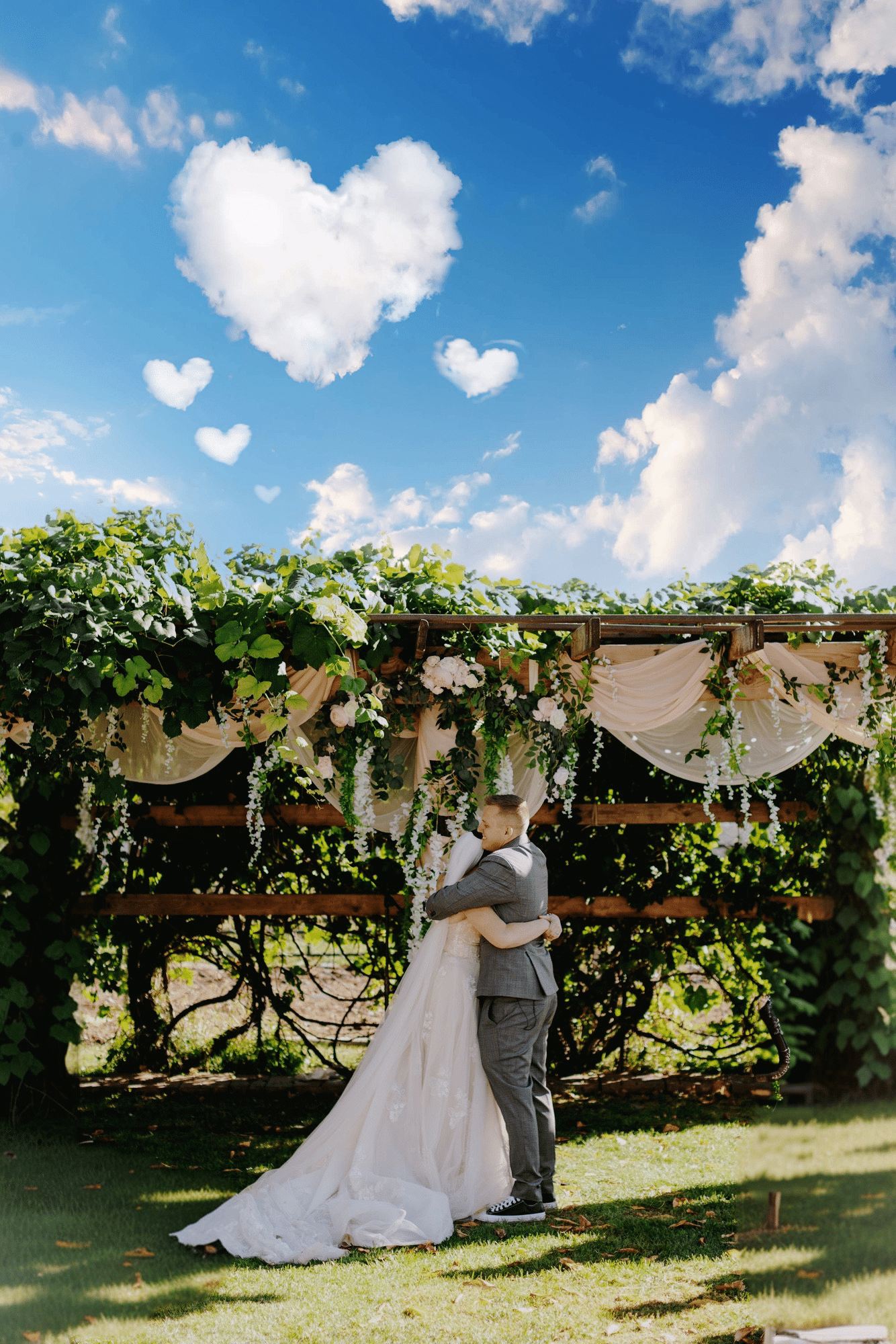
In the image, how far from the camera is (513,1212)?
381cm

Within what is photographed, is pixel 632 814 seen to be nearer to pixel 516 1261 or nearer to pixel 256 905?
pixel 256 905

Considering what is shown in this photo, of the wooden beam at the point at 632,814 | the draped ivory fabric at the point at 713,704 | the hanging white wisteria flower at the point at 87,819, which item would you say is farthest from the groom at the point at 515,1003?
the hanging white wisteria flower at the point at 87,819

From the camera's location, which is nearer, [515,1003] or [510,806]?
[515,1003]

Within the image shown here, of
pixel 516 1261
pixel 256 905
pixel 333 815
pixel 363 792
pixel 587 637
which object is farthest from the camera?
pixel 256 905

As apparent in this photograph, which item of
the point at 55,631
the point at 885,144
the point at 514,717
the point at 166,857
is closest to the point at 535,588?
the point at 514,717

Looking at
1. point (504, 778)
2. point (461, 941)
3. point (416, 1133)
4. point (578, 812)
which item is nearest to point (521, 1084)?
point (416, 1133)

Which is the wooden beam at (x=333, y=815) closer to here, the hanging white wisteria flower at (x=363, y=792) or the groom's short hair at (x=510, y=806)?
the hanging white wisteria flower at (x=363, y=792)

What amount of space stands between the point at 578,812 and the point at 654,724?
4.69 ft

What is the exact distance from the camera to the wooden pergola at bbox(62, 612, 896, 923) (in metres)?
4.47

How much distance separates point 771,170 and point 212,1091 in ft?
28.8

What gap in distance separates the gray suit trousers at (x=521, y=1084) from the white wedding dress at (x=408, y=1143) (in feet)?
0.26

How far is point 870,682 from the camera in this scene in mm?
5055

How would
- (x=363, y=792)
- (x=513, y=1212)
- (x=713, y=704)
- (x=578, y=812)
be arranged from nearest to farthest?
(x=513, y=1212), (x=363, y=792), (x=713, y=704), (x=578, y=812)

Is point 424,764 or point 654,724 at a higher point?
point 654,724
